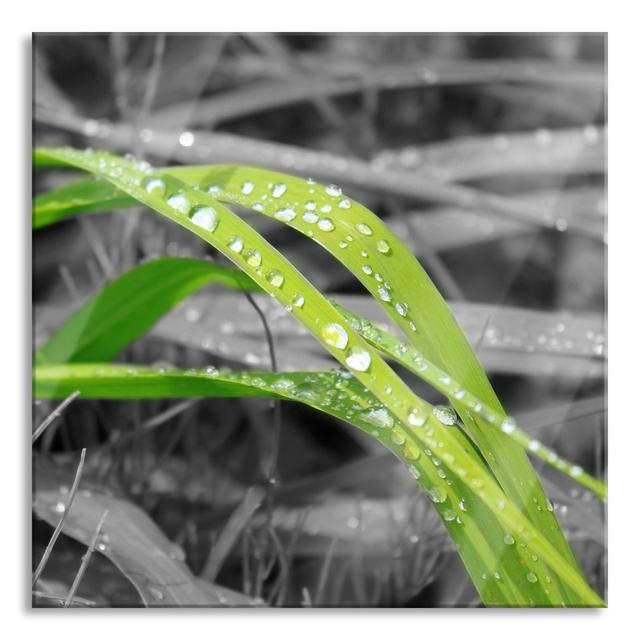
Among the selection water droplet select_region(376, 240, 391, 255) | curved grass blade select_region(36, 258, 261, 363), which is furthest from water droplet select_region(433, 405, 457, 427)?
curved grass blade select_region(36, 258, 261, 363)

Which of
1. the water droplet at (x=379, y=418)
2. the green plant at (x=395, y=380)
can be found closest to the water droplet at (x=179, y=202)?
the green plant at (x=395, y=380)

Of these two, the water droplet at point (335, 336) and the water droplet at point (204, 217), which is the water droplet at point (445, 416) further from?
the water droplet at point (204, 217)

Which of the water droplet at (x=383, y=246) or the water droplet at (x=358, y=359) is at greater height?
the water droplet at (x=383, y=246)

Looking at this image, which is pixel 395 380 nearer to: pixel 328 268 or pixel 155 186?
pixel 155 186

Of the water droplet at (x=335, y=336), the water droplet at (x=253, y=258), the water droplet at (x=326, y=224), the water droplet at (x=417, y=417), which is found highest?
the water droplet at (x=326, y=224)

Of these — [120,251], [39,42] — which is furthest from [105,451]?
[39,42]

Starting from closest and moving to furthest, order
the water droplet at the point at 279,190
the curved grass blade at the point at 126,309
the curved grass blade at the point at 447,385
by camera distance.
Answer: the curved grass blade at the point at 447,385, the water droplet at the point at 279,190, the curved grass blade at the point at 126,309

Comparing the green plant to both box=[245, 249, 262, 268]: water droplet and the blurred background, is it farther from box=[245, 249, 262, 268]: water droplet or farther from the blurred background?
the blurred background
